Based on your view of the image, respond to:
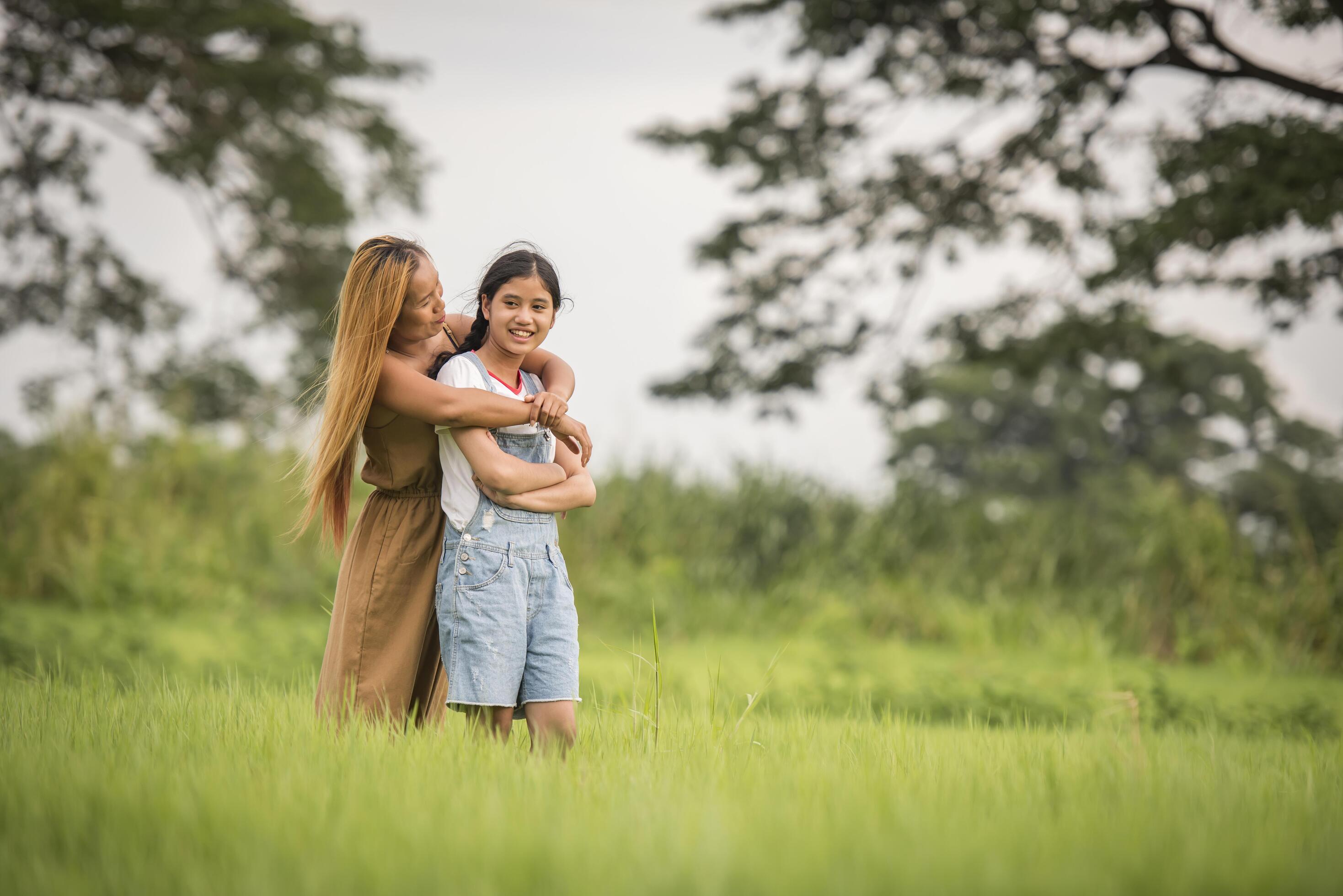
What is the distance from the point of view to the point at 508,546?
3.01 m

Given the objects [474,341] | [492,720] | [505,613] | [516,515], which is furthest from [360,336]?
[492,720]

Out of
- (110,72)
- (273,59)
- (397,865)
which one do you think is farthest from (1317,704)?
(110,72)

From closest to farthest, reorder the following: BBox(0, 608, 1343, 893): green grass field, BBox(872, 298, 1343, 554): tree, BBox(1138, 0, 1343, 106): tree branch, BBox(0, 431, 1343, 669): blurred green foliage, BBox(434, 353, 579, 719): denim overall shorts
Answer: BBox(0, 608, 1343, 893): green grass field
BBox(434, 353, 579, 719): denim overall shorts
BBox(1138, 0, 1343, 106): tree branch
BBox(0, 431, 1343, 669): blurred green foliage
BBox(872, 298, 1343, 554): tree

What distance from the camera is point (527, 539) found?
3.05m

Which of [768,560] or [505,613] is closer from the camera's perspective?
[505,613]

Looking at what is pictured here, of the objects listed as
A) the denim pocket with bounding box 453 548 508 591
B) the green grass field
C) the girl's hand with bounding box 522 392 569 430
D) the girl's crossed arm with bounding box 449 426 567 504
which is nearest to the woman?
the girl's hand with bounding box 522 392 569 430

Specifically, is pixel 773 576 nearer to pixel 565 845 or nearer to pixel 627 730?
pixel 627 730

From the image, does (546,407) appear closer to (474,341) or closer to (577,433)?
(577,433)

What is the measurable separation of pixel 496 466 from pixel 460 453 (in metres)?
0.22

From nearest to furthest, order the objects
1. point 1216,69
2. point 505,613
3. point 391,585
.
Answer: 1. point 505,613
2. point 391,585
3. point 1216,69

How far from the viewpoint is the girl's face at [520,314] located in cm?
311

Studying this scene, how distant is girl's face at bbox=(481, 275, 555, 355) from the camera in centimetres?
311

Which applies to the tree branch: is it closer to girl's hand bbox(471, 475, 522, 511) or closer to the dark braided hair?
the dark braided hair

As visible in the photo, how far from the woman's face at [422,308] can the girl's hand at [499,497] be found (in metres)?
0.58
